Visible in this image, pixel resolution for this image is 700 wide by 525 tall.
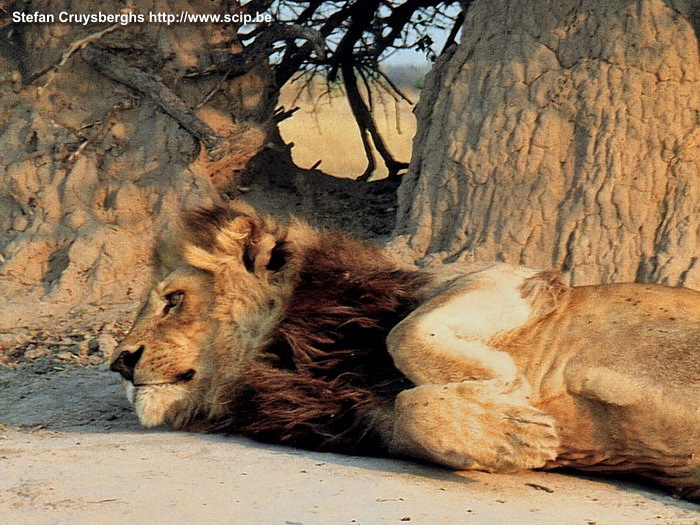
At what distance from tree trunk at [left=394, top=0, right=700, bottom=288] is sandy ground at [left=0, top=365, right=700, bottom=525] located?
129 inches

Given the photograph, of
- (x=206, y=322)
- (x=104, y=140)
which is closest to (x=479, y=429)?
(x=206, y=322)

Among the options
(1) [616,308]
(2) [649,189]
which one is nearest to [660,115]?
(2) [649,189]

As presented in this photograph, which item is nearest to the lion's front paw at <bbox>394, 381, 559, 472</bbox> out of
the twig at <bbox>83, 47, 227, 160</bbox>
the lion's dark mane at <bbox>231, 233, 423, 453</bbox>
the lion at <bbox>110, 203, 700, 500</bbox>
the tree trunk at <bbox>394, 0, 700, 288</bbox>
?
the lion at <bbox>110, 203, 700, 500</bbox>

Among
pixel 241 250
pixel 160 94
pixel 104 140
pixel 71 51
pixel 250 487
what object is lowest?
pixel 250 487

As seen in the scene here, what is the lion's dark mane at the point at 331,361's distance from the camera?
3965 mm

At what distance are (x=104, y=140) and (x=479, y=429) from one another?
6347 millimetres

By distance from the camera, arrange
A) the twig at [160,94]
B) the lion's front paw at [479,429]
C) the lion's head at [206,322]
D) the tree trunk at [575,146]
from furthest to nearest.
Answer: the twig at [160,94] < the tree trunk at [575,146] < the lion's head at [206,322] < the lion's front paw at [479,429]

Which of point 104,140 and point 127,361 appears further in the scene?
point 104,140

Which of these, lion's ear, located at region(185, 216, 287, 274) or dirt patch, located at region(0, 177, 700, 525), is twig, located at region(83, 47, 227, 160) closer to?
dirt patch, located at region(0, 177, 700, 525)

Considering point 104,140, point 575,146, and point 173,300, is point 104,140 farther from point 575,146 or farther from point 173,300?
point 173,300

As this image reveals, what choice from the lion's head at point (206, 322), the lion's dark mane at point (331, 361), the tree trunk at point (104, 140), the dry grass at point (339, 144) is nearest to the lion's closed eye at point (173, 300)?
the lion's head at point (206, 322)

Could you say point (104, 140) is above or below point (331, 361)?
above

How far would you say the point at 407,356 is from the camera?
372 cm

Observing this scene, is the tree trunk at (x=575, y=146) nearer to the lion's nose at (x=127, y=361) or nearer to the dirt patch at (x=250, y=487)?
the dirt patch at (x=250, y=487)
